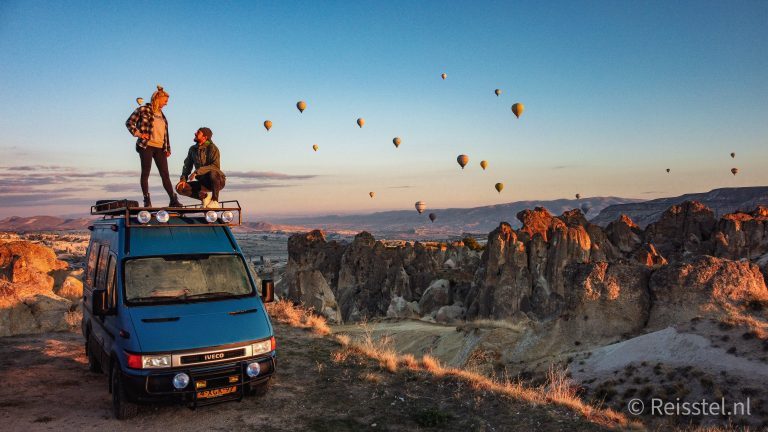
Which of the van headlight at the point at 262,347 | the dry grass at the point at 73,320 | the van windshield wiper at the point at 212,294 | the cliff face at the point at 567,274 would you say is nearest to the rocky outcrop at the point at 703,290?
the cliff face at the point at 567,274

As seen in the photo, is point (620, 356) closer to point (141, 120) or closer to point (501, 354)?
point (501, 354)

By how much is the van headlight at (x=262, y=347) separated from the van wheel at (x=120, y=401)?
1.93 m

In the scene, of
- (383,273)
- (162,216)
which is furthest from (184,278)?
(383,273)

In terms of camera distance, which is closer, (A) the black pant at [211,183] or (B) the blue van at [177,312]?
(B) the blue van at [177,312]

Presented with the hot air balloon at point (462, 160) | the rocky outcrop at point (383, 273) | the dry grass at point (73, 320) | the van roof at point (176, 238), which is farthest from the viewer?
the hot air balloon at point (462, 160)

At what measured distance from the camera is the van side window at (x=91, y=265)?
994 cm

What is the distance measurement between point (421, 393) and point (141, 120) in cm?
805

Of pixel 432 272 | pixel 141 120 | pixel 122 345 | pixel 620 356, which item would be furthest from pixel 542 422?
pixel 432 272

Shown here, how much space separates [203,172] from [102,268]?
8.87ft

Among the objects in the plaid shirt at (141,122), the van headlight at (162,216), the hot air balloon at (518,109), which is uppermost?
the hot air balloon at (518,109)

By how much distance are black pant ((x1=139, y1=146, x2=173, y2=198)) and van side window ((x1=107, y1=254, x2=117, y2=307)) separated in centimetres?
252

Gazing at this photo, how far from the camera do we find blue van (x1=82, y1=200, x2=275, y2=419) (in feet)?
22.9

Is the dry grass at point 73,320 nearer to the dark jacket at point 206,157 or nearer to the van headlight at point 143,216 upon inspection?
the dark jacket at point 206,157

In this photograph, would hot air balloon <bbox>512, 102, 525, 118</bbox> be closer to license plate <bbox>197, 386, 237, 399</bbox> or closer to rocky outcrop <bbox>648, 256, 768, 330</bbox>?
rocky outcrop <bbox>648, 256, 768, 330</bbox>
